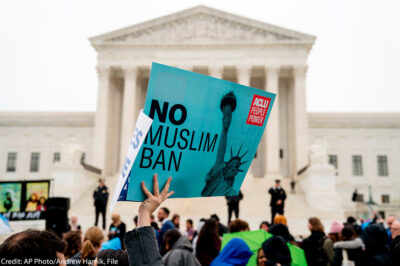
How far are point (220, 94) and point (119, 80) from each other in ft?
141

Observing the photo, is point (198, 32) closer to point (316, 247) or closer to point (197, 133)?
point (316, 247)

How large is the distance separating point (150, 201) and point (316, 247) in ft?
17.9

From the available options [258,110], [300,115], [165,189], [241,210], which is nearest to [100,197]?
A: [241,210]

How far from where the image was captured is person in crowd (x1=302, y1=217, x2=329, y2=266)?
721 centimetres

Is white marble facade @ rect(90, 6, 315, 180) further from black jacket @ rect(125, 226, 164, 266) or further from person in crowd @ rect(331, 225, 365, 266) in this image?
black jacket @ rect(125, 226, 164, 266)

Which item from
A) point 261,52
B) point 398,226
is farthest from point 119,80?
point 398,226

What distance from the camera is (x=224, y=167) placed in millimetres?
3299

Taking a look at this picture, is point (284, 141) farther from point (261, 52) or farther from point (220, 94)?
point (220, 94)

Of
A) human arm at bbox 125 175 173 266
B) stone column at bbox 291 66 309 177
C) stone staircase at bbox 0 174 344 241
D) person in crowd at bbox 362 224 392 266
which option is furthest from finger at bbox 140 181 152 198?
stone column at bbox 291 66 309 177

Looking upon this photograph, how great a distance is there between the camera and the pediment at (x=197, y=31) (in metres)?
41.1

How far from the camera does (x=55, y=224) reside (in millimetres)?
10203

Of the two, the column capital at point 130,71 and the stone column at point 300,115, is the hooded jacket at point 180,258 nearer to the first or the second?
the stone column at point 300,115

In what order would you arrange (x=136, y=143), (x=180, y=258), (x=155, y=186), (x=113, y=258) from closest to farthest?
(x=136, y=143)
(x=155, y=186)
(x=113, y=258)
(x=180, y=258)

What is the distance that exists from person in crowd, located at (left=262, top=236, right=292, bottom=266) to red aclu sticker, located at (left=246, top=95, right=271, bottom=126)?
2.68m
